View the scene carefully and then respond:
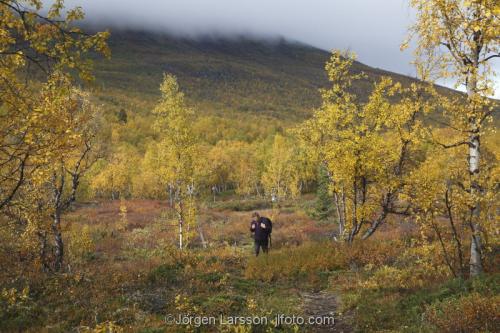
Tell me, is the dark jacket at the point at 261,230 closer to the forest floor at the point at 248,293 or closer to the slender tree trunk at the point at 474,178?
the forest floor at the point at 248,293

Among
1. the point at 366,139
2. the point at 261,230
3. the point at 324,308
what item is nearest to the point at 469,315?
the point at 324,308

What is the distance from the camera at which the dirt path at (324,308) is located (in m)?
8.59

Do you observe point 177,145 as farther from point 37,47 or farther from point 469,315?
point 469,315

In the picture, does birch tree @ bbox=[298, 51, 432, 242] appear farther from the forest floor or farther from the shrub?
the shrub

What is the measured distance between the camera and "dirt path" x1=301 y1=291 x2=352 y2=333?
8591mm

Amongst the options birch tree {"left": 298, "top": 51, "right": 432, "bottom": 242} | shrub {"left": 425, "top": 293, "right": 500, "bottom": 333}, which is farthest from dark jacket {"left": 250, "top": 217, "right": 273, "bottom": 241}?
shrub {"left": 425, "top": 293, "right": 500, "bottom": 333}

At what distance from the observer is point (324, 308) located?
32.8 ft

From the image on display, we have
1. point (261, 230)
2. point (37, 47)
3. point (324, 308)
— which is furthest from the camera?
point (261, 230)

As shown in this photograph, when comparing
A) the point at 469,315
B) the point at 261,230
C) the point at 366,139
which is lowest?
the point at 261,230

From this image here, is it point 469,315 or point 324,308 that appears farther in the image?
point 324,308

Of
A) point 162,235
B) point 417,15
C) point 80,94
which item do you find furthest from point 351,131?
point 162,235

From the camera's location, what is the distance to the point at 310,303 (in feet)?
34.2

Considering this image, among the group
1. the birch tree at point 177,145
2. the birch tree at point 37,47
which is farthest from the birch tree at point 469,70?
the birch tree at point 177,145

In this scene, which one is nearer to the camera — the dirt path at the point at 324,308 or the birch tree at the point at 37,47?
the birch tree at the point at 37,47
